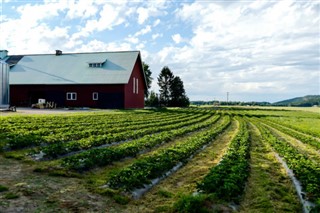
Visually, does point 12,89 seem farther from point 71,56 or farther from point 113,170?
point 113,170

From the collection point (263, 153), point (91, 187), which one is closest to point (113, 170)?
point (91, 187)

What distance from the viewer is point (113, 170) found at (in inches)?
400

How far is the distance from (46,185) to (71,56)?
163ft

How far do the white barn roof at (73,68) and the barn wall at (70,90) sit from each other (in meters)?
0.83

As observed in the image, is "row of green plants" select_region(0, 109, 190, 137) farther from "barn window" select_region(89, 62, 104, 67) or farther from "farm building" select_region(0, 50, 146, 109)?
"barn window" select_region(89, 62, 104, 67)

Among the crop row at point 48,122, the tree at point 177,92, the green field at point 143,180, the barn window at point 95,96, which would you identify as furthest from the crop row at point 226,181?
the tree at point 177,92

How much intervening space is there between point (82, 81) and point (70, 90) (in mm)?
2527

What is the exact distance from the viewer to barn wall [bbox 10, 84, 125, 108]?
4653cm

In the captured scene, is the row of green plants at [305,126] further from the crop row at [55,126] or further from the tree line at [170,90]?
the tree line at [170,90]

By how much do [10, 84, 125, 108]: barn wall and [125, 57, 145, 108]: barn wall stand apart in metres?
1.58

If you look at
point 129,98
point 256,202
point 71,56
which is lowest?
point 256,202

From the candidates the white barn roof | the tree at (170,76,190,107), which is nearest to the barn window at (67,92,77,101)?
the white barn roof

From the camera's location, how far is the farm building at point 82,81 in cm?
4684

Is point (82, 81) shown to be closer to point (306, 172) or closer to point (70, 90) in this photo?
point (70, 90)
